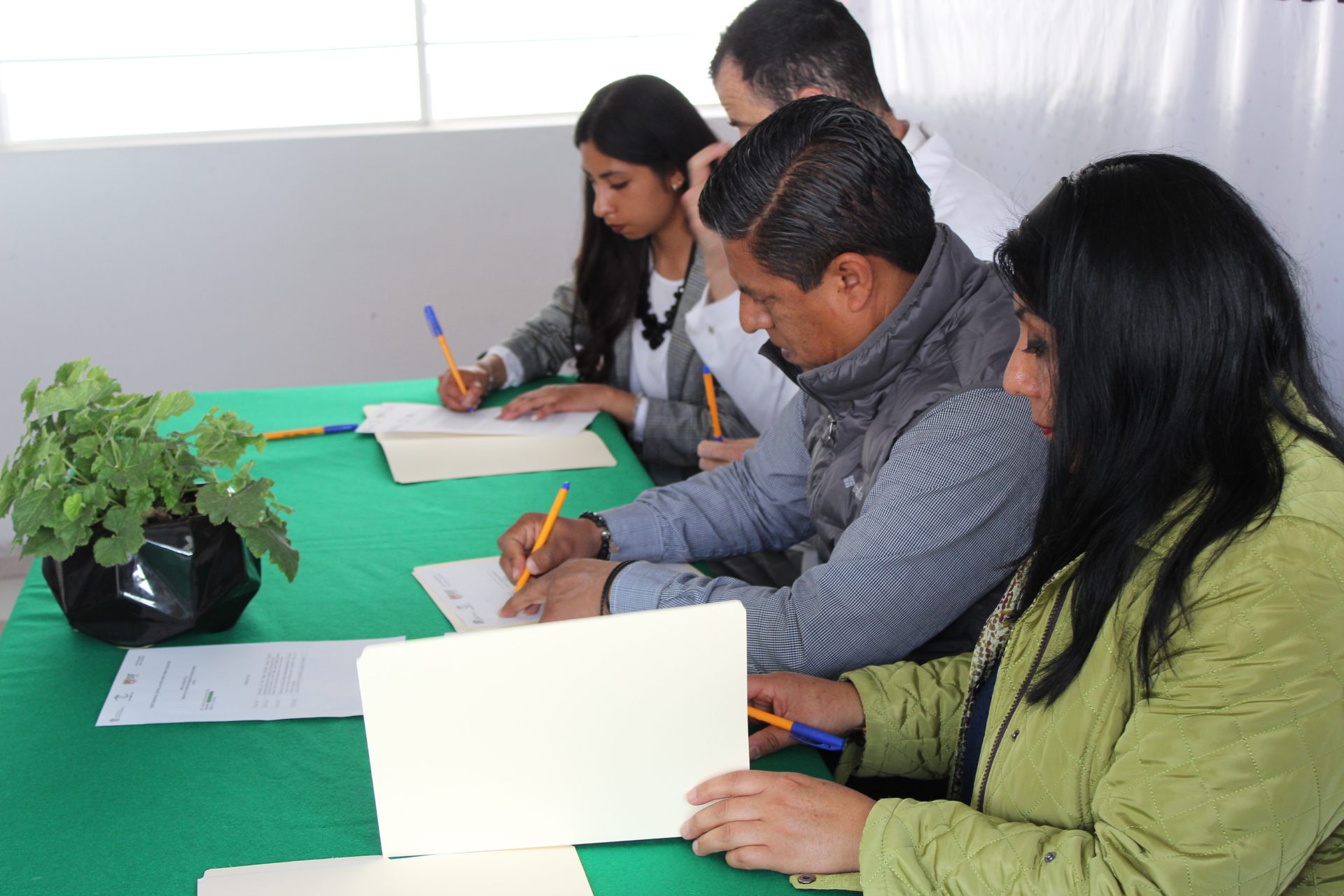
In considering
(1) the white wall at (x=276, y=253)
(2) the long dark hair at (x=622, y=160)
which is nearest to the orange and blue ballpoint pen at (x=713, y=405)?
(2) the long dark hair at (x=622, y=160)

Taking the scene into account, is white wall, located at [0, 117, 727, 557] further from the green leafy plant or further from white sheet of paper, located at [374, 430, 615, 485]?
the green leafy plant

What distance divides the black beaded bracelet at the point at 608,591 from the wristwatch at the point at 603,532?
199 millimetres

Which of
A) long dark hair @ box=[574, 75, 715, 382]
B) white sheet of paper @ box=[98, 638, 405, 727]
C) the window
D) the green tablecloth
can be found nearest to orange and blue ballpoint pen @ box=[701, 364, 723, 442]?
long dark hair @ box=[574, 75, 715, 382]

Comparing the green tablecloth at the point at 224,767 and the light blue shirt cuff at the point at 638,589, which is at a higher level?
the light blue shirt cuff at the point at 638,589

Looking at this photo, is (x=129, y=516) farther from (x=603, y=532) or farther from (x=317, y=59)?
(x=317, y=59)

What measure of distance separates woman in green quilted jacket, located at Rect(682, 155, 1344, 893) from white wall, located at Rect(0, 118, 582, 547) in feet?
9.77

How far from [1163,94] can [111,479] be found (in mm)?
1869

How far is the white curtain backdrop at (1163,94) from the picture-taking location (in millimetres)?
1750

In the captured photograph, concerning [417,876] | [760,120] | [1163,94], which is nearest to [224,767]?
[417,876]

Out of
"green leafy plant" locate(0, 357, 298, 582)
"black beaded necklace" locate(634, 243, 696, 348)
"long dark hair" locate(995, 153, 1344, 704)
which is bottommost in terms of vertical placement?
"black beaded necklace" locate(634, 243, 696, 348)

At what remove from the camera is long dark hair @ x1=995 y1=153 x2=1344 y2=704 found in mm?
853

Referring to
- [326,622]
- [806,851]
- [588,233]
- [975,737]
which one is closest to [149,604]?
[326,622]

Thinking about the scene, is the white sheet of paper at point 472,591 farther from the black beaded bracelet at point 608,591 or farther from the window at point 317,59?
the window at point 317,59

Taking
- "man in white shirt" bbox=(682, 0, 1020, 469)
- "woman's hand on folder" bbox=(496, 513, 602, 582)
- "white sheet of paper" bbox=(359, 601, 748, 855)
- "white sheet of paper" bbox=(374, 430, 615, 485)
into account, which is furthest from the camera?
"man in white shirt" bbox=(682, 0, 1020, 469)
